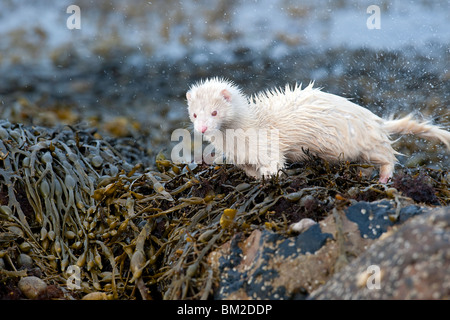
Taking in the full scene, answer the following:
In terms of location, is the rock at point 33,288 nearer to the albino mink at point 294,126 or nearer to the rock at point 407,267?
the albino mink at point 294,126

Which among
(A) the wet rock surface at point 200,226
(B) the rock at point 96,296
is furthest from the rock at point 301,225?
(B) the rock at point 96,296

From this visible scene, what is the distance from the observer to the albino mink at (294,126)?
3.82 meters

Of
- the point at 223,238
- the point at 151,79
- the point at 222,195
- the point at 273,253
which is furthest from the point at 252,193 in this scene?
the point at 151,79

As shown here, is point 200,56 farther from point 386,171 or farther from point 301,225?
point 301,225

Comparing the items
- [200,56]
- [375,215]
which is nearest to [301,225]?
[375,215]

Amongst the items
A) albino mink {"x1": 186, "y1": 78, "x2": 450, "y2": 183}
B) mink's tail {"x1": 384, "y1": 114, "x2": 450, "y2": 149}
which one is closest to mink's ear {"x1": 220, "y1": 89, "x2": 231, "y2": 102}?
albino mink {"x1": 186, "y1": 78, "x2": 450, "y2": 183}

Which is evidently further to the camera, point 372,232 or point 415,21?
point 415,21

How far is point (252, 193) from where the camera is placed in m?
3.37

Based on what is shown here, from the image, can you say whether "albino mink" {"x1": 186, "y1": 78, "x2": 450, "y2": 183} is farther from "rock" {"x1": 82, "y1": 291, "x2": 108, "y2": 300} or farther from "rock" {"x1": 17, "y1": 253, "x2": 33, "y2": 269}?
"rock" {"x1": 17, "y1": 253, "x2": 33, "y2": 269}

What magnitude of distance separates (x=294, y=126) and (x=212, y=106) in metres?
0.64

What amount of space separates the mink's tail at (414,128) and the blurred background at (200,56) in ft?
10.7

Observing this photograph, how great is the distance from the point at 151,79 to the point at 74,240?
5.18 m
